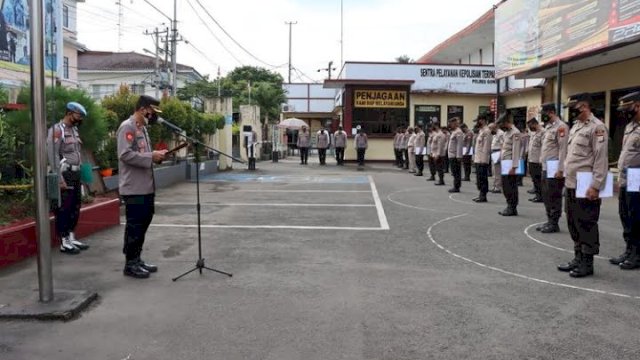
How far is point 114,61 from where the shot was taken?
200 feet

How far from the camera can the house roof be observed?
58.6 m

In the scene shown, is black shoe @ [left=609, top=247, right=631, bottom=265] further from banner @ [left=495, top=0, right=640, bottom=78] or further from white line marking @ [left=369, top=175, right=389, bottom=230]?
banner @ [left=495, top=0, right=640, bottom=78]

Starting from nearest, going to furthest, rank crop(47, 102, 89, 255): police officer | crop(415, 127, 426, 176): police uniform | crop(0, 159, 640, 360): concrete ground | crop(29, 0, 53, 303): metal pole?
crop(0, 159, 640, 360): concrete ground < crop(29, 0, 53, 303): metal pole < crop(47, 102, 89, 255): police officer < crop(415, 127, 426, 176): police uniform

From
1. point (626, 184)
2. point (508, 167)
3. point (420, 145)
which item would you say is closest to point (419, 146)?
point (420, 145)

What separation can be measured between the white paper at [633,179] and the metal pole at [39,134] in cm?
609

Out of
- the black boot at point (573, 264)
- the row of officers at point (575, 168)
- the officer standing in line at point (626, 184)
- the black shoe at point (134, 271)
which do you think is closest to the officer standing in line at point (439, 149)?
the row of officers at point (575, 168)

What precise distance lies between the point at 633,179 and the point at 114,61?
2386 inches

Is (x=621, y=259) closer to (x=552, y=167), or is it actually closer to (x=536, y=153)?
(x=552, y=167)

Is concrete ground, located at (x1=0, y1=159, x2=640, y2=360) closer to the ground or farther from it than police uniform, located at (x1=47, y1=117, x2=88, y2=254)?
closer to the ground

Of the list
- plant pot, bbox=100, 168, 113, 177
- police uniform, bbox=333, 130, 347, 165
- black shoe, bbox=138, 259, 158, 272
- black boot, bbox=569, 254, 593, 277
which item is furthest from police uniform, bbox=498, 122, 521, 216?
police uniform, bbox=333, 130, 347, 165

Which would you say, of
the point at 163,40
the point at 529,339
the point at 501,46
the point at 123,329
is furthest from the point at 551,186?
the point at 163,40

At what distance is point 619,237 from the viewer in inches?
341

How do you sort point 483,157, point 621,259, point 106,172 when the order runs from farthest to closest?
point 483,157, point 106,172, point 621,259

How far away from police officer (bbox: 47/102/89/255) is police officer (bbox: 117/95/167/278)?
1304mm
